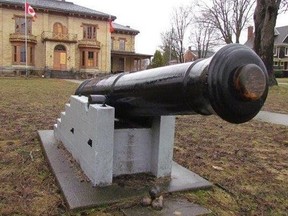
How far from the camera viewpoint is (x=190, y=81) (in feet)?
7.26

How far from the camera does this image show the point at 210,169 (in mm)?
4000

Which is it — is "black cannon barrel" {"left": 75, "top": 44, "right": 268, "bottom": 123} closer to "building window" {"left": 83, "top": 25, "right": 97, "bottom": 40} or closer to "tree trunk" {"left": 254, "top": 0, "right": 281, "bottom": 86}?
"tree trunk" {"left": 254, "top": 0, "right": 281, "bottom": 86}

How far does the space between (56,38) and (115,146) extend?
1420 inches

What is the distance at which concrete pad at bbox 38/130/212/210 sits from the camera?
9.29 ft

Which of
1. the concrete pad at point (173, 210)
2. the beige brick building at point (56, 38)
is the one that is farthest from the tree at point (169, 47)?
the concrete pad at point (173, 210)

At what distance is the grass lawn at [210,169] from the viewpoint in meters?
2.90

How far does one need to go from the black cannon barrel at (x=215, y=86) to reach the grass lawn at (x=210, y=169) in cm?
97

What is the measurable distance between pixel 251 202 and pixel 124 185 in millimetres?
1161

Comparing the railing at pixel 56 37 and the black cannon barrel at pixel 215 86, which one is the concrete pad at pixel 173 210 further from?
the railing at pixel 56 37

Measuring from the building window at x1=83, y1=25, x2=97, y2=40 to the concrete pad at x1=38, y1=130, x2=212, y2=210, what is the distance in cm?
3776

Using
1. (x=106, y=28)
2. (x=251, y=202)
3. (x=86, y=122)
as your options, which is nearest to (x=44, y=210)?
(x=86, y=122)

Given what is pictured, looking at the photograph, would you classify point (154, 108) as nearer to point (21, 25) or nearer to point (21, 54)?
point (21, 54)

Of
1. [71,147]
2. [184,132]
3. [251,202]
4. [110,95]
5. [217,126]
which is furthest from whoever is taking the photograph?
[217,126]

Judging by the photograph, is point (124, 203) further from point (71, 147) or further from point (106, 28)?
point (106, 28)
